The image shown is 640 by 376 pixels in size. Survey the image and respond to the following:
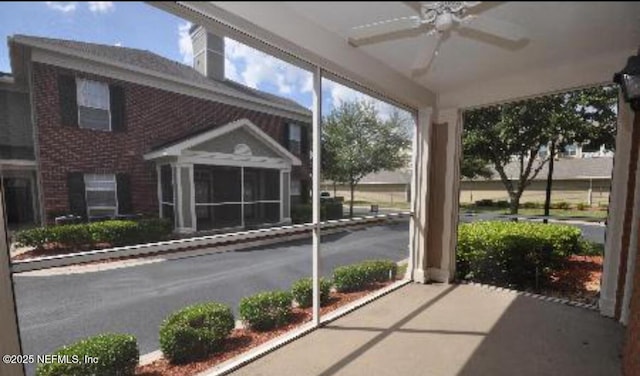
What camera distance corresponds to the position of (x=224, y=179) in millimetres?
10398

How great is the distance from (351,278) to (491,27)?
3.49 metres

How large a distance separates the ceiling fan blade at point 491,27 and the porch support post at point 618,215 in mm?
2171

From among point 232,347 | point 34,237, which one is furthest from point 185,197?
point 232,347

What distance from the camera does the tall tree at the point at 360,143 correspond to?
38.2 ft

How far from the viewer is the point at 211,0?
1441mm

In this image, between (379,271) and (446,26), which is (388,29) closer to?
(446,26)

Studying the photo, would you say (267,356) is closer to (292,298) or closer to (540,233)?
(292,298)

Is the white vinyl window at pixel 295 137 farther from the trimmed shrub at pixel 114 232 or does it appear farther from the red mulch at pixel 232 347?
the red mulch at pixel 232 347

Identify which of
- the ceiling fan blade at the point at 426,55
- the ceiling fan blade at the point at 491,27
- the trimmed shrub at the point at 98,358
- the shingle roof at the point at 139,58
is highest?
the shingle roof at the point at 139,58

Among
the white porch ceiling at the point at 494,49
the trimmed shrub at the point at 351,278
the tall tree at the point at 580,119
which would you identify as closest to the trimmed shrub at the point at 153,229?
the trimmed shrub at the point at 351,278

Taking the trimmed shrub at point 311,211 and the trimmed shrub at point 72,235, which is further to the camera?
the trimmed shrub at point 311,211

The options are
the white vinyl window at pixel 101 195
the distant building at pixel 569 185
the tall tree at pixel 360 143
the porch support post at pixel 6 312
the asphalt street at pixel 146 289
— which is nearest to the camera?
the porch support post at pixel 6 312

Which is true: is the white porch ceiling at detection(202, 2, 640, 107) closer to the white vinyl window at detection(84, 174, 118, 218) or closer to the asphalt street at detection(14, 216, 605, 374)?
the asphalt street at detection(14, 216, 605, 374)

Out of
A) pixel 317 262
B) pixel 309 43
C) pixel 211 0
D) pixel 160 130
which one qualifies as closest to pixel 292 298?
pixel 317 262
